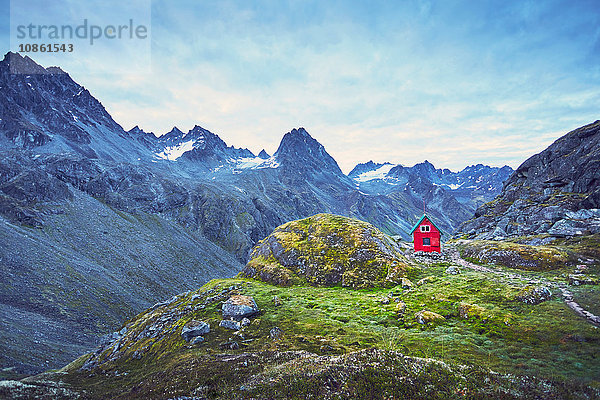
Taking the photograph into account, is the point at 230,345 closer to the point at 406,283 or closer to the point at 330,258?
the point at 406,283

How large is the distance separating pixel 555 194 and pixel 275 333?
112438 mm

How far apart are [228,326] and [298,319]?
7029 mm

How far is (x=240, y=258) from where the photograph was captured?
180375mm

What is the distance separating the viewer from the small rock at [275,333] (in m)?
21.5

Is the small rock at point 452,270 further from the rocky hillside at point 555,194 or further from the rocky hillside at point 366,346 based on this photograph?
the rocky hillside at point 555,194

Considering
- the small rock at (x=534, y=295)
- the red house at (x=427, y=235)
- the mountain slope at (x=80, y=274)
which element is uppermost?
the red house at (x=427, y=235)

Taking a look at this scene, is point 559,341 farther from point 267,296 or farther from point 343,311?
point 267,296

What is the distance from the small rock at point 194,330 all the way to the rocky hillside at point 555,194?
217 ft

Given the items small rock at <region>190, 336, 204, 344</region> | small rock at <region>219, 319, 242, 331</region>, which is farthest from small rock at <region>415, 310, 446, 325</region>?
small rock at <region>190, 336, 204, 344</region>

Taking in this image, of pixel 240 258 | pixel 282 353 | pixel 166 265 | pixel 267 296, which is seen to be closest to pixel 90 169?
pixel 166 265

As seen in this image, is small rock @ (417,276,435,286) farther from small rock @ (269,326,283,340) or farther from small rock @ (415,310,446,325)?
small rock @ (269,326,283,340)

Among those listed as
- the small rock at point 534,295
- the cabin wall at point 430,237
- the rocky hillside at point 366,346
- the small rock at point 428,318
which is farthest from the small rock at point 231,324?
the cabin wall at point 430,237

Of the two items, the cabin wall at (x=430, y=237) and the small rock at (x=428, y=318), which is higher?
the cabin wall at (x=430, y=237)

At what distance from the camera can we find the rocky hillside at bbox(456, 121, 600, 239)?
2298 inches
